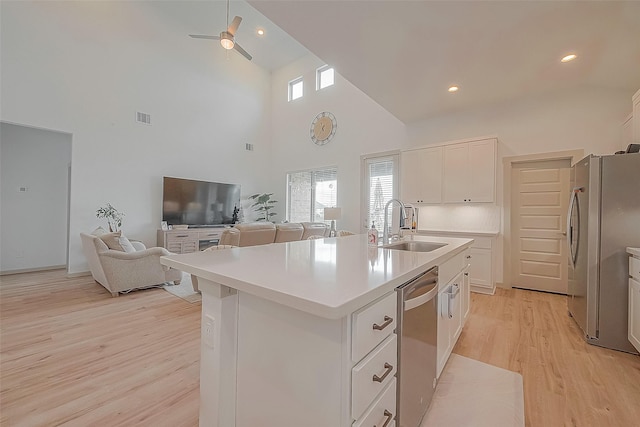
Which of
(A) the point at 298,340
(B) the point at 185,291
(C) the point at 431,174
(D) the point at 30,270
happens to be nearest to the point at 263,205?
(B) the point at 185,291

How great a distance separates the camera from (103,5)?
4.91 meters

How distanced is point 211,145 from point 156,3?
3012mm

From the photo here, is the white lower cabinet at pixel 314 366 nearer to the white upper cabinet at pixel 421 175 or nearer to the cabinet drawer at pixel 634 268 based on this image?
the cabinet drawer at pixel 634 268

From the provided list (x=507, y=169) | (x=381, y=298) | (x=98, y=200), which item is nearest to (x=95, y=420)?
(x=381, y=298)

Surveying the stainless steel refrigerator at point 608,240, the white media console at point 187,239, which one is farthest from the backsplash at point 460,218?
the white media console at point 187,239

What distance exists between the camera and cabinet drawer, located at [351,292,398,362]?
81cm

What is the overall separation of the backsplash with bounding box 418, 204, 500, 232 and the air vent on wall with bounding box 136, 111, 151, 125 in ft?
19.4

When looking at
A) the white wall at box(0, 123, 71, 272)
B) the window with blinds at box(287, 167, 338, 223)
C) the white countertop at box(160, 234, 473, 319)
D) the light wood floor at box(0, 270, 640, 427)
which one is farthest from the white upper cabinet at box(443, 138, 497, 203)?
the white wall at box(0, 123, 71, 272)

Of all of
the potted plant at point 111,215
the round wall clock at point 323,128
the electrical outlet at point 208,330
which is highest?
the round wall clock at point 323,128

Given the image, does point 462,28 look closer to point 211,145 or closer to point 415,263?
point 415,263

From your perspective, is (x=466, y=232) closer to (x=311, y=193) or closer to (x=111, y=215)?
(x=311, y=193)

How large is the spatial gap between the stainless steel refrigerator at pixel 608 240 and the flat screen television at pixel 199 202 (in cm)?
646

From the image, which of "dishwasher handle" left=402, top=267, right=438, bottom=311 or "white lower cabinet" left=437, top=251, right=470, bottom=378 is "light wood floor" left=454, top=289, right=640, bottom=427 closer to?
"white lower cabinet" left=437, top=251, right=470, bottom=378

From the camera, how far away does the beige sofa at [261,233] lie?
3.53 metres
